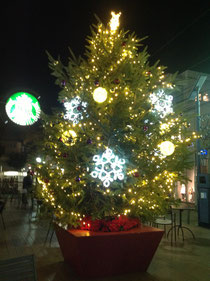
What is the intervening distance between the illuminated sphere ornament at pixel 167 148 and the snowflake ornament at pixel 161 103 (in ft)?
2.12

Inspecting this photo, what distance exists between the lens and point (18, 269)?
8.21 feet

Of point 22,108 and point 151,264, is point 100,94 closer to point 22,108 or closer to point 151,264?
point 22,108

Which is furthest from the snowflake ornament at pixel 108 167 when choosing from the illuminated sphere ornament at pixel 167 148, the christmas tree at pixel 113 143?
the illuminated sphere ornament at pixel 167 148

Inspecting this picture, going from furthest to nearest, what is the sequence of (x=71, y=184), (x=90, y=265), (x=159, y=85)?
1. (x=159, y=85)
2. (x=71, y=184)
3. (x=90, y=265)

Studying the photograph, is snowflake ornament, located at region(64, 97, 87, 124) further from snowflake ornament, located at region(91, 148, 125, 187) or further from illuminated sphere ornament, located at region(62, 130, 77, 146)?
snowflake ornament, located at region(91, 148, 125, 187)

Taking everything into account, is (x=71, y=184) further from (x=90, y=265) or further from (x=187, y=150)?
(x=187, y=150)

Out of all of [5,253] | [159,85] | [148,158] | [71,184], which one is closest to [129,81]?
[159,85]

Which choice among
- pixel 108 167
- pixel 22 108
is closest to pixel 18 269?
pixel 22 108

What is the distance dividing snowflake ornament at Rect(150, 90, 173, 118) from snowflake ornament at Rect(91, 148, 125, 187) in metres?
1.33

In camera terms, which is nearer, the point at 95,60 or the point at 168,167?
the point at 168,167

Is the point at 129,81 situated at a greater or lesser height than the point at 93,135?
greater

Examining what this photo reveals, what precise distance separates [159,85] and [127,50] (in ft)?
3.12

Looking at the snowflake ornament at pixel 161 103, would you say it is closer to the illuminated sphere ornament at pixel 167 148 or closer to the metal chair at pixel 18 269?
the illuminated sphere ornament at pixel 167 148

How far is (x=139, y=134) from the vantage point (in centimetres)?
507
